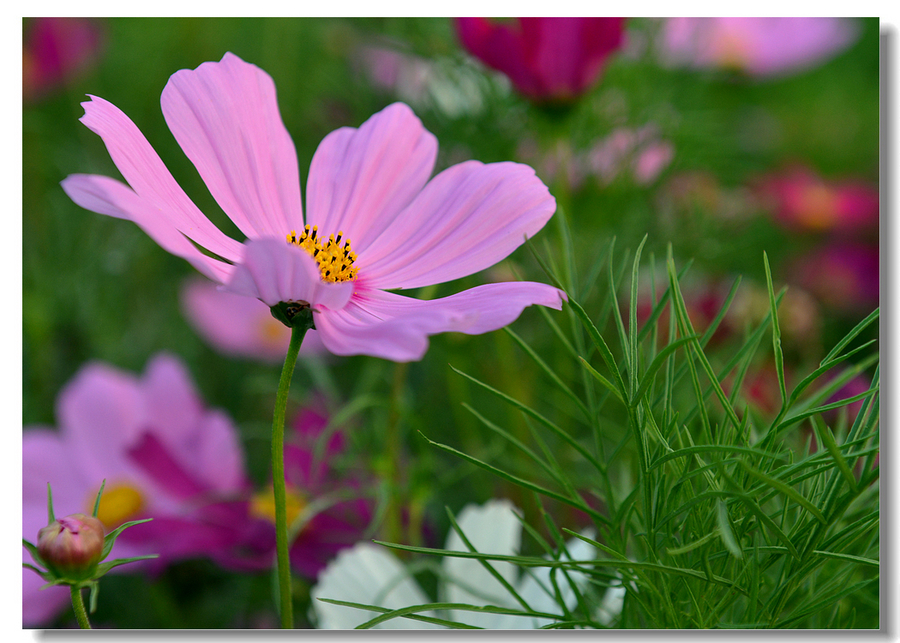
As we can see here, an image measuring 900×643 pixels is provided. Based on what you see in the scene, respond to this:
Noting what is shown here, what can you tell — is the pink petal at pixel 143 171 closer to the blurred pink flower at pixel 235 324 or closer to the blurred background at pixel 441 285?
the blurred background at pixel 441 285

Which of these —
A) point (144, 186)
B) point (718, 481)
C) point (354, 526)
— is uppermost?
point (144, 186)

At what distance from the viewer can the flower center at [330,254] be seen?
1.26 ft

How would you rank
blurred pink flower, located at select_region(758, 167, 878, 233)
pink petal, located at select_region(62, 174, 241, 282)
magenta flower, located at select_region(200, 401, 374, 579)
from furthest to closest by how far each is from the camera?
blurred pink flower, located at select_region(758, 167, 878, 233) < magenta flower, located at select_region(200, 401, 374, 579) < pink petal, located at select_region(62, 174, 241, 282)

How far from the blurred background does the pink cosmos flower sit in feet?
0.47

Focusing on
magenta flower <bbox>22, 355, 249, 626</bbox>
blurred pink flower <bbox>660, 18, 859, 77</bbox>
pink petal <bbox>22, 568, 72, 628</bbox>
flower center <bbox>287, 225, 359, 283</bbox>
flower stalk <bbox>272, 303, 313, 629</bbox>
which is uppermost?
blurred pink flower <bbox>660, 18, 859, 77</bbox>

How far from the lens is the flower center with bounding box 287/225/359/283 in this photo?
39 centimetres

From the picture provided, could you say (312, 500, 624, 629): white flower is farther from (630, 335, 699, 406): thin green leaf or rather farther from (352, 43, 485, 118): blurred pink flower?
(352, 43, 485, 118): blurred pink flower

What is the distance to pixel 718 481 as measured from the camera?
1.16 ft

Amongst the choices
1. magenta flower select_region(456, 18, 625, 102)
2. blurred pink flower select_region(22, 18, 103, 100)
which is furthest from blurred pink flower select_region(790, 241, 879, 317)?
blurred pink flower select_region(22, 18, 103, 100)

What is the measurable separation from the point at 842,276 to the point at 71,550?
0.76m

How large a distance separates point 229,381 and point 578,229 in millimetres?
374

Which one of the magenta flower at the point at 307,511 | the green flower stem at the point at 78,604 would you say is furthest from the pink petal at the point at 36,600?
the green flower stem at the point at 78,604
